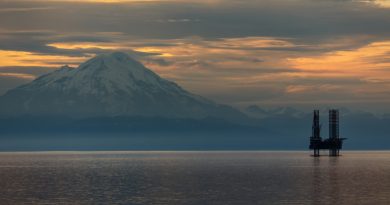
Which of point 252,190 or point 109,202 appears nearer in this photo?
point 109,202

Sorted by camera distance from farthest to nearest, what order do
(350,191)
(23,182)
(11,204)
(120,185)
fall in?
(23,182) → (120,185) → (350,191) → (11,204)

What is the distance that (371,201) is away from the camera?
109938mm

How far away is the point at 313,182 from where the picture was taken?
152 meters

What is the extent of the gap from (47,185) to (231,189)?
1272 inches

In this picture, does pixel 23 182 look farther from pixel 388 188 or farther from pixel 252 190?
pixel 388 188

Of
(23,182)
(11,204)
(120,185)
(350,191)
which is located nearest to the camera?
(11,204)

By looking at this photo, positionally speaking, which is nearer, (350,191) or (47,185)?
(350,191)

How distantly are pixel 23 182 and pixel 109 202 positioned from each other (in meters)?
52.9

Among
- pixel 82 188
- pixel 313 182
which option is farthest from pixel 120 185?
pixel 313 182

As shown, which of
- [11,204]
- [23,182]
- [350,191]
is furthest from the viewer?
[23,182]

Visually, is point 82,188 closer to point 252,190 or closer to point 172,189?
point 172,189

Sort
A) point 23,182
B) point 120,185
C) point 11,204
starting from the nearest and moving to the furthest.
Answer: point 11,204, point 120,185, point 23,182

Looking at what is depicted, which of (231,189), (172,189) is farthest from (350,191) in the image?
(172,189)

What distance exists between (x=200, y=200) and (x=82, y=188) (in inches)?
1200
